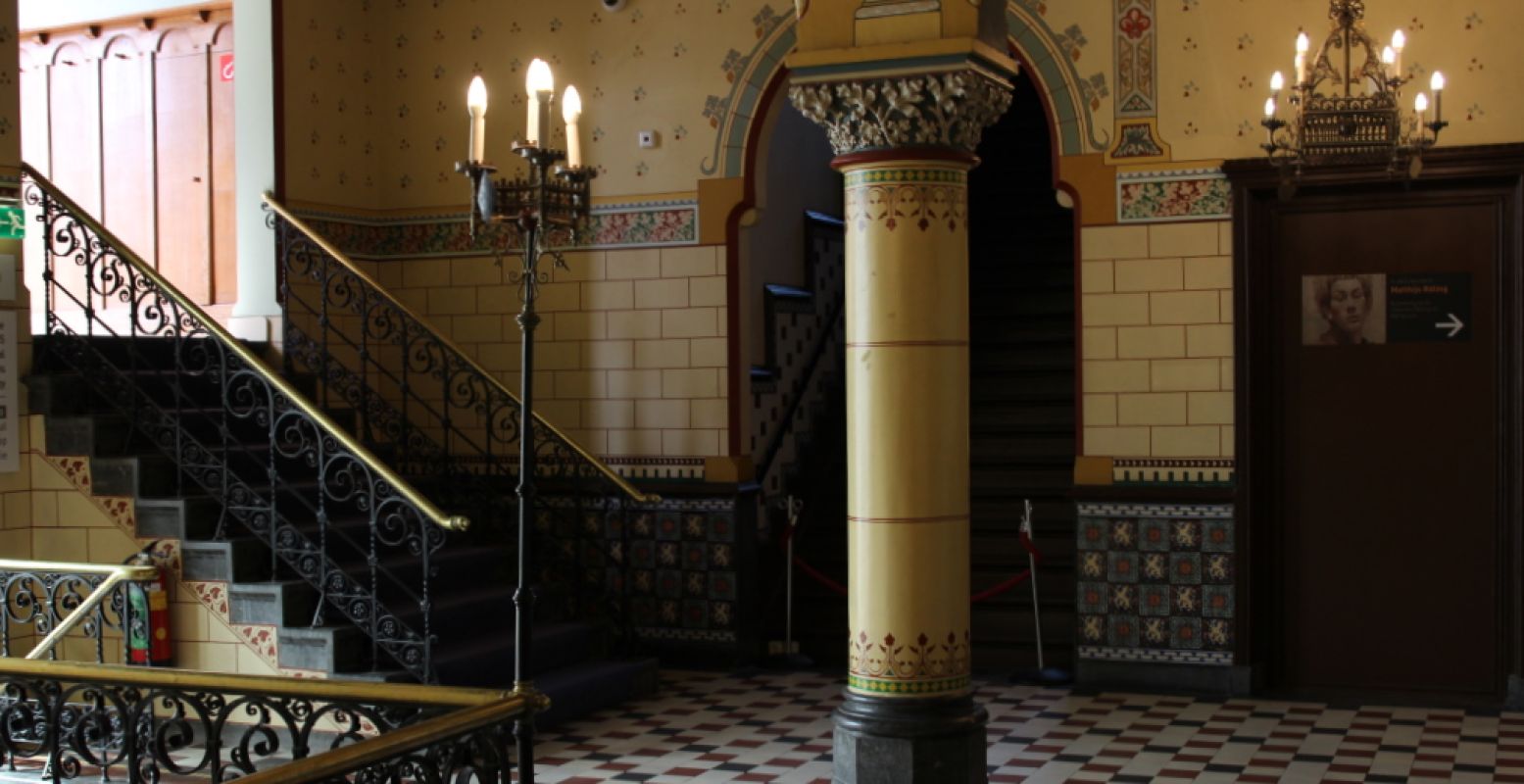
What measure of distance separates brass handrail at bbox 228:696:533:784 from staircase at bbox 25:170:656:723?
2.84 metres

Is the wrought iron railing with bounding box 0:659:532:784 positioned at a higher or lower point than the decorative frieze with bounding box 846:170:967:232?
lower

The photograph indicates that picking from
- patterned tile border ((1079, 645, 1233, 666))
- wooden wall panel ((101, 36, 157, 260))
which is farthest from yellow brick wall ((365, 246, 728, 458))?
patterned tile border ((1079, 645, 1233, 666))

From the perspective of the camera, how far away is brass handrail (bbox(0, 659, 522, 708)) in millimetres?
4816

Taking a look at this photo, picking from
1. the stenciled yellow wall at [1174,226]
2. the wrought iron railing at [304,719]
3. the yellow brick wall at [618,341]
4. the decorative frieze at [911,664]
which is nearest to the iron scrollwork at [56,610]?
the wrought iron railing at [304,719]

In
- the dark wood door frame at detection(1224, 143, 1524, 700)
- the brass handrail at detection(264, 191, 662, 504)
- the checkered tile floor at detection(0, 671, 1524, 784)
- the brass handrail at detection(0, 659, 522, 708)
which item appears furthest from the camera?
the brass handrail at detection(264, 191, 662, 504)

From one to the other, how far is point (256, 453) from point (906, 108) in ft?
14.7

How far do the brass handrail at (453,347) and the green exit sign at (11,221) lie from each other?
1.63 m

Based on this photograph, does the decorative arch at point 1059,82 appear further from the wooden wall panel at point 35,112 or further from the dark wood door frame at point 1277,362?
the wooden wall panel at point 35,112

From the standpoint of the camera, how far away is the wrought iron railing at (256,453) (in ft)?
25.8

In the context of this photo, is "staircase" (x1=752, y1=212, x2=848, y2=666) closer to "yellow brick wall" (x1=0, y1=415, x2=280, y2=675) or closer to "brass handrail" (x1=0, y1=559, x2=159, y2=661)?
"yellow brick wall" (x1=0, y1=415, x2=280, y2=675)

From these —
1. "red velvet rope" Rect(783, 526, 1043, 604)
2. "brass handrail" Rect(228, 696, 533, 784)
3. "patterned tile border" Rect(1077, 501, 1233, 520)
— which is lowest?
"red velvet rope" Rect(783, 526, 1043, 604)

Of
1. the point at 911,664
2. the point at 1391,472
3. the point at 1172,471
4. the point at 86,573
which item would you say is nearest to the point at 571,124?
the point at 911,664

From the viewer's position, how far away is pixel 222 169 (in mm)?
10281

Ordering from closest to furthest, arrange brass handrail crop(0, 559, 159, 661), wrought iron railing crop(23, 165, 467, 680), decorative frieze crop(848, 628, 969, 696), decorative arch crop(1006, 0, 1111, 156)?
decorative frieze crop(848, 628, 969, 696) → brass handrail crop(0, 559, 159, 661) → wrought iron railing crop(23, 165, 467, 680) → decorative arch crop(1006, 0, 1111, 156)
